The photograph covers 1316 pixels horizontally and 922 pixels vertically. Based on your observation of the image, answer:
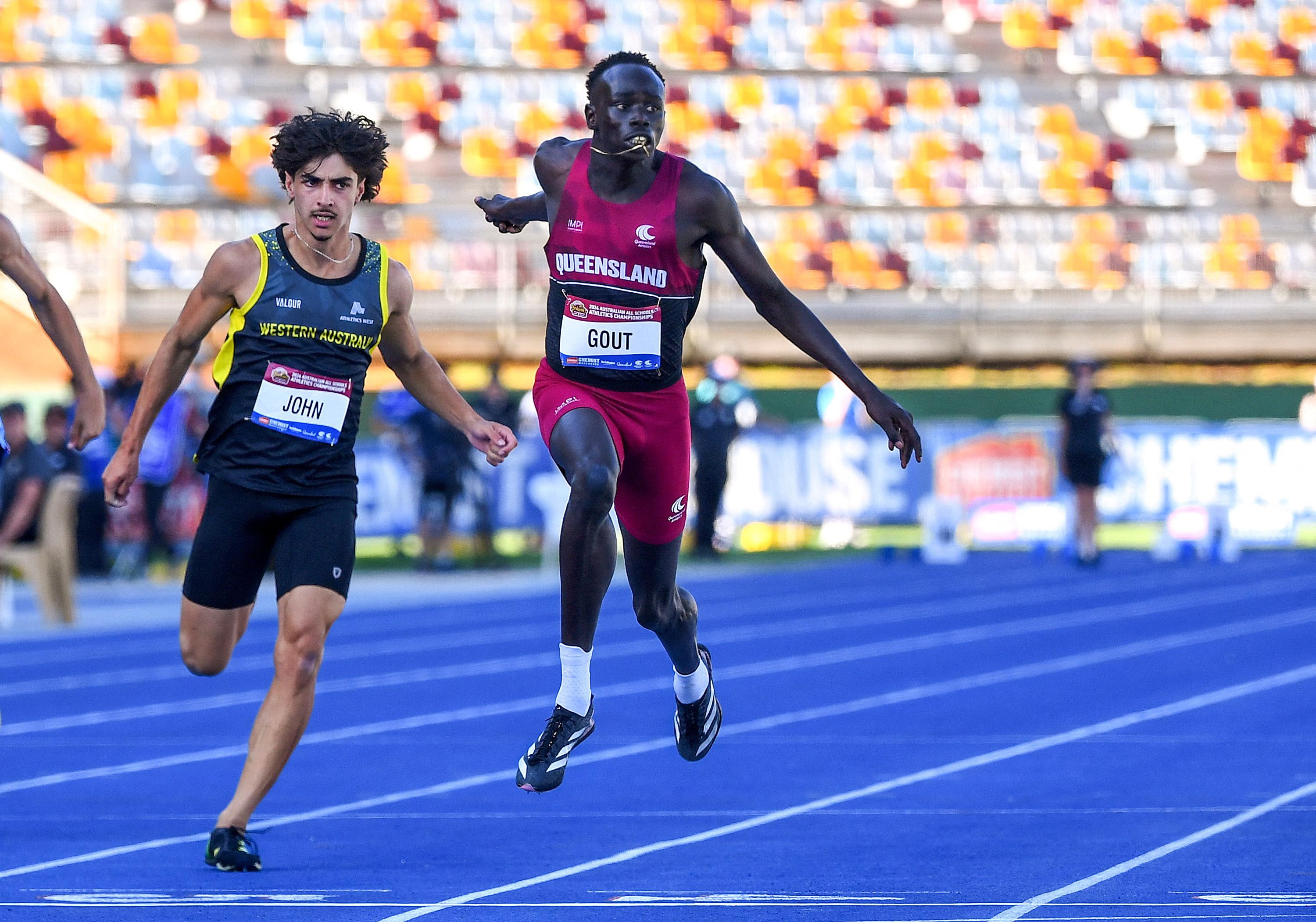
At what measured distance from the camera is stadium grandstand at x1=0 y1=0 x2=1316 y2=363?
3117cm

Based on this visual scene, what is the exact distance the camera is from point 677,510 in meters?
6.30

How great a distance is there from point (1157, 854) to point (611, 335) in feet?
6.90

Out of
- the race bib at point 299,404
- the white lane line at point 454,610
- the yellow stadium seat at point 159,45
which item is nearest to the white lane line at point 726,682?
the race bib at point 299,404

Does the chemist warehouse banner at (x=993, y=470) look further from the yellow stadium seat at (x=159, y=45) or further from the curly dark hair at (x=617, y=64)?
the curly dark hair at (x=617, y=64)

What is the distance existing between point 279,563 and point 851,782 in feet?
8.69

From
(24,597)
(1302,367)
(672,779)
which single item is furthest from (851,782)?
(1302,367)

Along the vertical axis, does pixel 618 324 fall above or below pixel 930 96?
below

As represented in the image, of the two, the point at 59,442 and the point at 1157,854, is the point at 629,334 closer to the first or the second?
the point at 1157,854

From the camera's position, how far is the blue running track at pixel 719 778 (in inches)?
210

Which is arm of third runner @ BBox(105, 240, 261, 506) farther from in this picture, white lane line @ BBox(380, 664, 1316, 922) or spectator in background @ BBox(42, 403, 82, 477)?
spectator in background @ BBox(42, 403, 82, 477)

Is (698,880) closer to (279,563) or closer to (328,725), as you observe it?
(279,563)

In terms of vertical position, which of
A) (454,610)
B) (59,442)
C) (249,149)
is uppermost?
(249,149)

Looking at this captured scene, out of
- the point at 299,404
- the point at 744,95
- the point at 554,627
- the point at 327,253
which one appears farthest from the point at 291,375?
the point at 744,95

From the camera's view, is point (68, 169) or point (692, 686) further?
point (68, 169)
